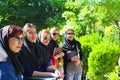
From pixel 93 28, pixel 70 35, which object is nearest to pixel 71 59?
pixel 70 35

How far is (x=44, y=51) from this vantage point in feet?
16.6

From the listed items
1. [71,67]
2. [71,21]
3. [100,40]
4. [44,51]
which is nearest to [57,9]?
[71,21]

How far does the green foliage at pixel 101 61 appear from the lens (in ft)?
Result: 32.2

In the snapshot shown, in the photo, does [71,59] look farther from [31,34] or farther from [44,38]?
[31,34]

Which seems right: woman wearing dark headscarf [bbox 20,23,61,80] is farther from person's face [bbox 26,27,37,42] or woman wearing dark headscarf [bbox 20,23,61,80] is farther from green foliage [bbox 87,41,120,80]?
green foliage [bbox 87,41,120,80]

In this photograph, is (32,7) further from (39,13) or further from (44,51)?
(44,51)

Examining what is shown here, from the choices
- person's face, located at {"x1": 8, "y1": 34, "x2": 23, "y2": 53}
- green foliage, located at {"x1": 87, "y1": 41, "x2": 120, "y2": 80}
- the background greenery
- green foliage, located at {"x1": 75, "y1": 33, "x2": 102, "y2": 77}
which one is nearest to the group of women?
person's face, located at {"x1": 8, "y1": 34, "x2": 23, "y2": 53}

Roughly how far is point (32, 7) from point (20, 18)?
783mm

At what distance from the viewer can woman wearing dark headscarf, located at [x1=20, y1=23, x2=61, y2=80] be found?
13.5 feet

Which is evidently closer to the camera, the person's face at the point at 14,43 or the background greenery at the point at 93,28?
the person's face at the point at 14,43

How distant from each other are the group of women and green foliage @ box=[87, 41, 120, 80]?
2.79 m

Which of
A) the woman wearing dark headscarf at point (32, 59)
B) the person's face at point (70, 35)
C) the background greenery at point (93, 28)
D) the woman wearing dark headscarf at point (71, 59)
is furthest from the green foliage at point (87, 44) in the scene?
the woman wearing dark headscarf at point (32, 59)

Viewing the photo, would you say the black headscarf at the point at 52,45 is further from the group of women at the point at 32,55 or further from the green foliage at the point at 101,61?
the green foliage at the point at 101,61

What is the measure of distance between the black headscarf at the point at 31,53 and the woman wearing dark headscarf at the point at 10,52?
89cm
